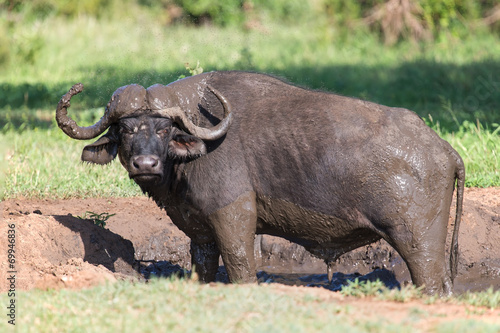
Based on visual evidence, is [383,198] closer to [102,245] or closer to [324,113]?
[324,113]

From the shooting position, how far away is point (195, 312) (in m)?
4.04

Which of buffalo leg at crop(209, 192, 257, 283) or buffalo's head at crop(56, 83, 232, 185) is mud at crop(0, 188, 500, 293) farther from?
buffalo's head at crop(56, 83, 232, 185)

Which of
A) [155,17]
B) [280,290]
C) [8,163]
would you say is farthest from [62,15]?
[280,290]

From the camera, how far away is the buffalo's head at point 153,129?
5.20 metres

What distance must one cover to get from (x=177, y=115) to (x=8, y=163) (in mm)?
4392

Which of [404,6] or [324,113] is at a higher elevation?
[404,6]

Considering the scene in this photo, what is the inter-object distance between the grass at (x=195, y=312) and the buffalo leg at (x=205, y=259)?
61.9 inches

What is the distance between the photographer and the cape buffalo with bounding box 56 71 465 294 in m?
5.04

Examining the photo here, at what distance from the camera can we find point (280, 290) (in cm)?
461

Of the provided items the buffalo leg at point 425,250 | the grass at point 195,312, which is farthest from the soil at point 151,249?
the buffalo leg at point 425,250

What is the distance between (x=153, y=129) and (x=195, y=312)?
178 cm

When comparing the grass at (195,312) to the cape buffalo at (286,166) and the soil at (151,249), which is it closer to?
the cape buffalo at (286,166)

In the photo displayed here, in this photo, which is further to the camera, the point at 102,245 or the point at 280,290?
the point at 102,245

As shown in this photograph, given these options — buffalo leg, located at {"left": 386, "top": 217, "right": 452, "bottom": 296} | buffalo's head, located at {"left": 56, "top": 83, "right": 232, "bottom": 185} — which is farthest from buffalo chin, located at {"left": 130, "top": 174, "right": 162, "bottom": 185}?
buffalo leg, located at {"left": 386, "top": 217, "right": 452, "bottom": 296}
